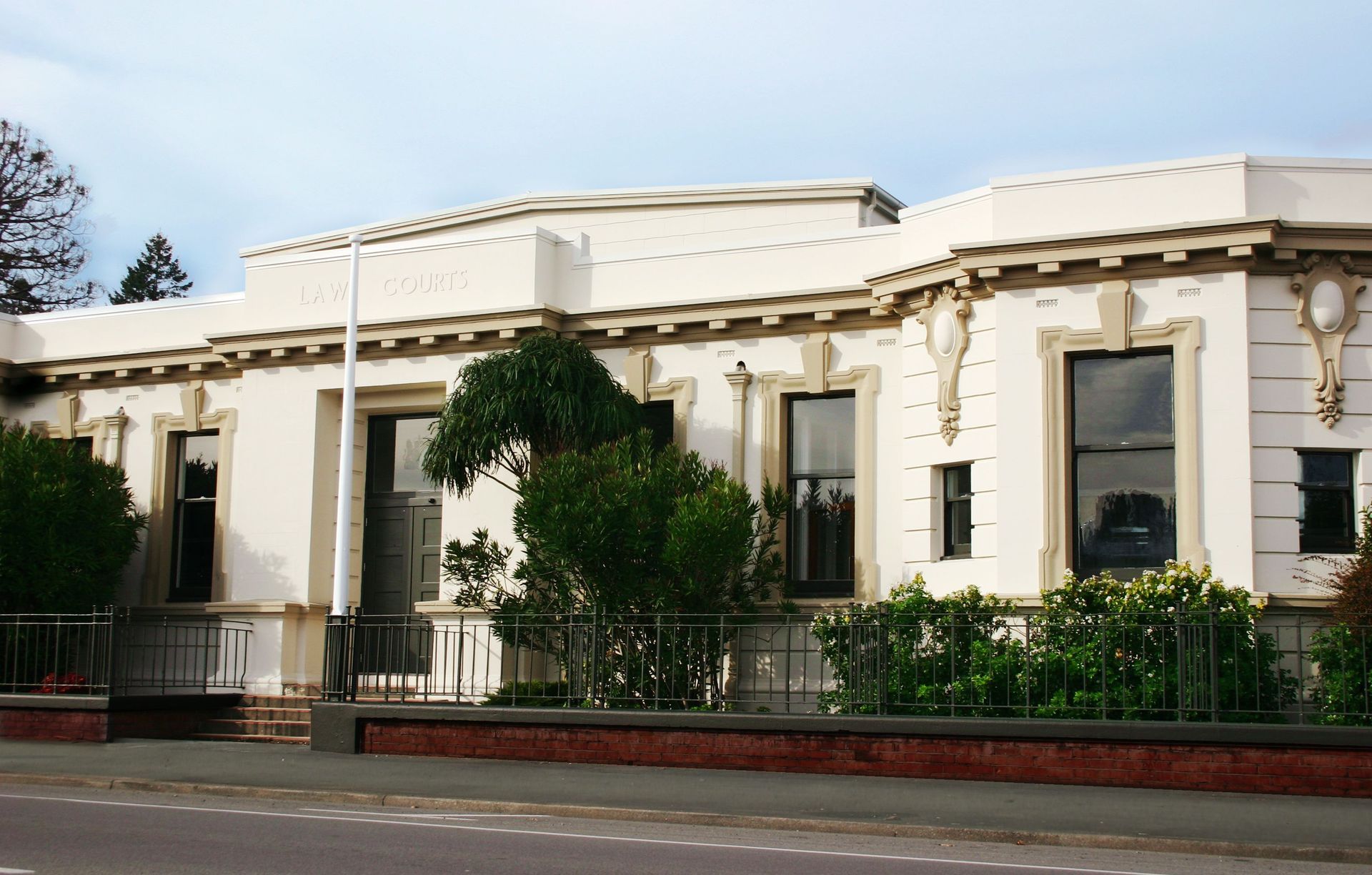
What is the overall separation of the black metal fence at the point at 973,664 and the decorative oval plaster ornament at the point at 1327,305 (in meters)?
3.13

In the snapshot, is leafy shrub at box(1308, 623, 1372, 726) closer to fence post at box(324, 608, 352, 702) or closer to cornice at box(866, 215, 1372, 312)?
cornice at box(866, 215, 1372, 312)

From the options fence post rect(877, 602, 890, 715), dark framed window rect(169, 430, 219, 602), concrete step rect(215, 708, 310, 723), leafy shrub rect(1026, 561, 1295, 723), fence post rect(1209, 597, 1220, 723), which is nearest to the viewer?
fence post rect(1209, 597, 1220, 723)

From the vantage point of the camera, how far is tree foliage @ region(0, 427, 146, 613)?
1994cm

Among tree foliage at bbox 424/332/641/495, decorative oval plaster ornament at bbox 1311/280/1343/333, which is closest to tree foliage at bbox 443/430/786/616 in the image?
tree foliage at bbox 424/332/641/495

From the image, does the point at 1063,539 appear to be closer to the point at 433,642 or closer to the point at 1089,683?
the point at 1089,683

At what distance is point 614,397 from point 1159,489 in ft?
21.5

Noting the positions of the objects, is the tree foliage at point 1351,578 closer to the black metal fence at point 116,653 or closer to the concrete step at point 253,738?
the concrete step at point 253,738

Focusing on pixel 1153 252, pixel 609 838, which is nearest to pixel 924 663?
pixel 1153 252

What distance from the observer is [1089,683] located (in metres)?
14.4

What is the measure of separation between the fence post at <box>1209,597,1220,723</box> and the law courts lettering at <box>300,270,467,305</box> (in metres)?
11.0

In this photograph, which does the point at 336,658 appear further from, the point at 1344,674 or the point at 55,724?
the point at 1344,674

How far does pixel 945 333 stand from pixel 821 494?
2.91 meters

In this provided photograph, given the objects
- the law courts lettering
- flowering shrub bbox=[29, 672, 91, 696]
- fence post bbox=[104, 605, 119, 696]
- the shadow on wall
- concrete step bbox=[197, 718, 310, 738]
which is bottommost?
concrete step bbox=[197, 718, 310, 738]

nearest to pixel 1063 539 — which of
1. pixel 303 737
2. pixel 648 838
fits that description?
pixel 648 838
